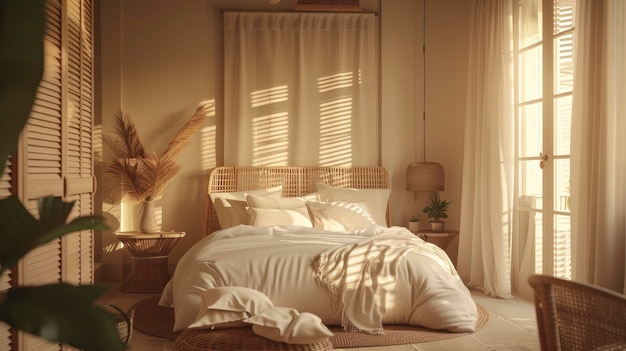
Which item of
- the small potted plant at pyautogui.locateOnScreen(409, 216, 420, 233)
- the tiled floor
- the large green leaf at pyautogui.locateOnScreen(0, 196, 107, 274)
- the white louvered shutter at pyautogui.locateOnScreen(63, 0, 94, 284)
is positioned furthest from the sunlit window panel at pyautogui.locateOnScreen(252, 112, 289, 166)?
the large green leaf at pyautogui.locateOnScreen(0, 196, 107, 274)

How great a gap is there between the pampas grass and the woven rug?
5.14 ft

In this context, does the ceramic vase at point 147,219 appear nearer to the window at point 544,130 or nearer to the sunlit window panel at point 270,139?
the sunlit window panel at point 270,139

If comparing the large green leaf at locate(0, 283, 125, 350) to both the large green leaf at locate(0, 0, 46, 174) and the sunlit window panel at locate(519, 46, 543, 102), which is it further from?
the sunlit window panel at locate(519, 46, 543, 102)

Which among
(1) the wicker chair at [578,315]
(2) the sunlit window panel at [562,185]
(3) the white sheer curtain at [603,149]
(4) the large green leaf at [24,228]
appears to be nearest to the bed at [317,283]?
(3) the white sheer curtain at [603,149]

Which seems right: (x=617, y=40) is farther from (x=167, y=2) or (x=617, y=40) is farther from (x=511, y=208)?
(x=167, y=2)

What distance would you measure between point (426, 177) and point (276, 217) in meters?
1.58

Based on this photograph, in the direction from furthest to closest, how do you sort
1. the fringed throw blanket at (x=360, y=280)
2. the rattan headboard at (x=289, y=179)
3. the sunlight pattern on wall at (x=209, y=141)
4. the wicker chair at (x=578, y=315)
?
the sunlight pattern on wall at (x=209, y=141) < the rattan headboard at (x=289, y=179) < the fringed throw blanket at (x=360, y=280) < the wicker chair at (x=578, y=315)

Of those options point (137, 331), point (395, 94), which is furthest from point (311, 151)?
point (137, 331)

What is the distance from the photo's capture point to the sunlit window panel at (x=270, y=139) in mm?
6504

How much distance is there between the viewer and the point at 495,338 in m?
4.11

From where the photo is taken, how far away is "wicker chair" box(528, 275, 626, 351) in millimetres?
1562

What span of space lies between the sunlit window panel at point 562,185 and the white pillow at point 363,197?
5.34ft

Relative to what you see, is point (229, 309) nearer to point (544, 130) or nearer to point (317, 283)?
point (317, 283)

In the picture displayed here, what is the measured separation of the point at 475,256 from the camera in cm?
583
